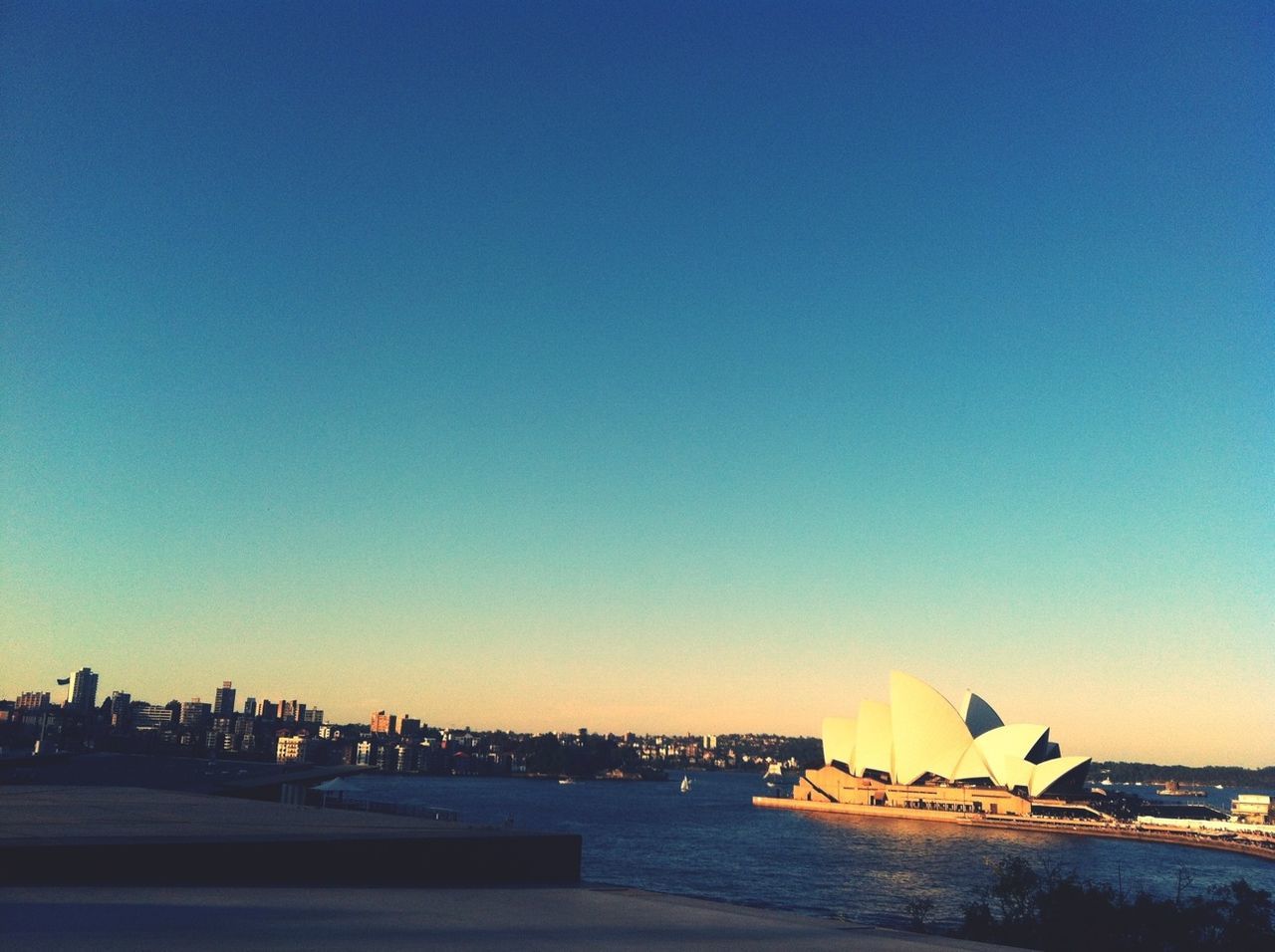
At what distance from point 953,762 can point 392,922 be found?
3189 inches

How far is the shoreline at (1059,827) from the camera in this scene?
65.8 m

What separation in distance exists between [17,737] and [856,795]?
289 ft

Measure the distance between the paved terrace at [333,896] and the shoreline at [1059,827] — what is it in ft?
212

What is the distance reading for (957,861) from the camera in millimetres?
50844

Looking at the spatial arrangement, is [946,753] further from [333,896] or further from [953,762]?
[333,896]

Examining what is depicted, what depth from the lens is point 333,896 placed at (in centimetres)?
1062

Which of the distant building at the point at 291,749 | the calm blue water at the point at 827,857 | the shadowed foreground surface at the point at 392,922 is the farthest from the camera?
the distant building at the point at 291,749

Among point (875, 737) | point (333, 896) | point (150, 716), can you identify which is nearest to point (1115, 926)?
point (333, 896)

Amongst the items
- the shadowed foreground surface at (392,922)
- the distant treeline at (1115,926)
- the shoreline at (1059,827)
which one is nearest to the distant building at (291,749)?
the shoreline at (1059,827)

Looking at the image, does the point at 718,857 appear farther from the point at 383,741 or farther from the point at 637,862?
the point at 383,741

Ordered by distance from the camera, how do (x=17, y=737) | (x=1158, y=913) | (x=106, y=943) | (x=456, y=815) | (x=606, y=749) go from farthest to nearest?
(x=606, y=749), (x=17, y=737), (x=1158, y=913), (x=456, y=815), (x=106, y=943)

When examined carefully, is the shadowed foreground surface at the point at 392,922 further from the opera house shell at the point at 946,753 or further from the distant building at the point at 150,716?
the distant building at the point at 150,716

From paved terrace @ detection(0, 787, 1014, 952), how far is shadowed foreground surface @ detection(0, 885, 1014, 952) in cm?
2


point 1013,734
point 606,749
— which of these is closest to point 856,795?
point 1013,734
